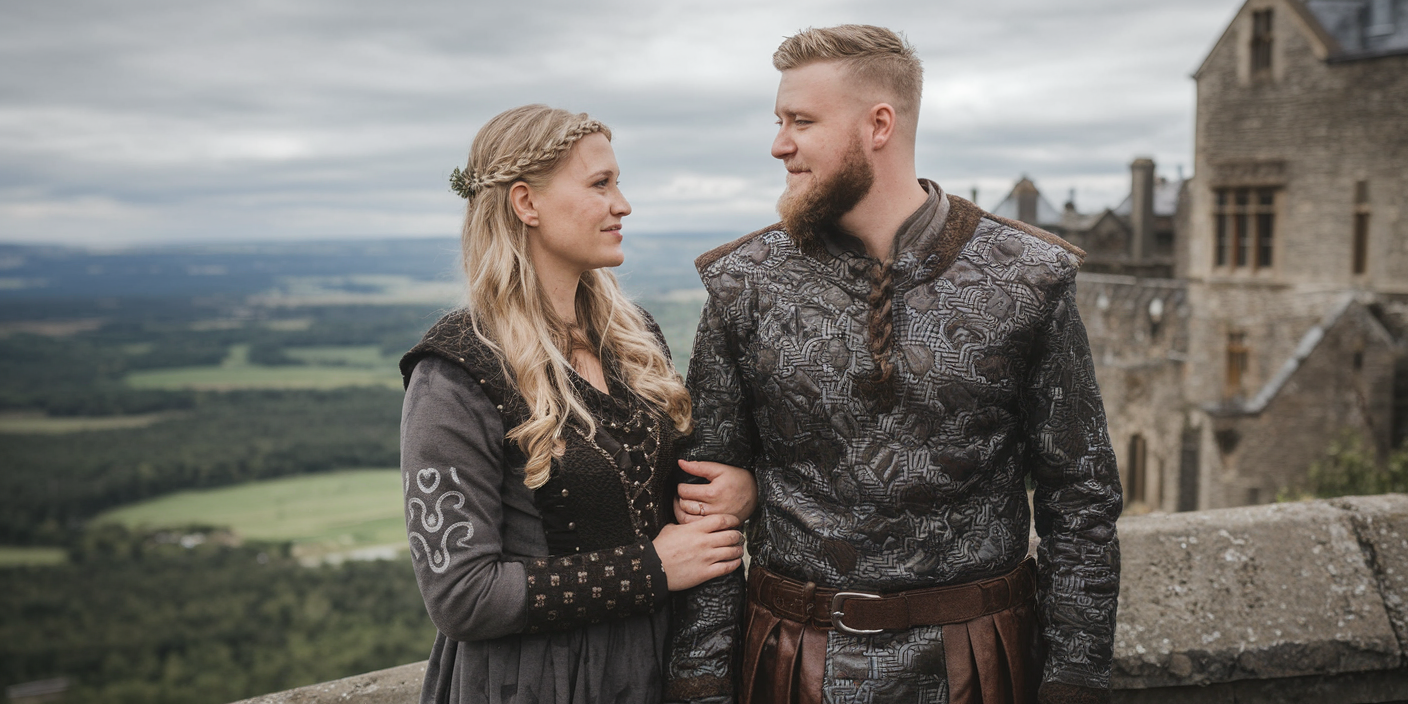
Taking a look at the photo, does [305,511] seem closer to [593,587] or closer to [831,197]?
[593,587]

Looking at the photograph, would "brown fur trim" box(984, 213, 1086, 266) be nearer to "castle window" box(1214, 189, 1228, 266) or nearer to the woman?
the woman

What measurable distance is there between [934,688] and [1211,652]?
3.31 ft

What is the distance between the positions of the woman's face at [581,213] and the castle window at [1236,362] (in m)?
20.4

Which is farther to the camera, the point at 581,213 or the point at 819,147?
the point at 581,213

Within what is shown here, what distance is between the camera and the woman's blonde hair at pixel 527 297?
2.41 meters

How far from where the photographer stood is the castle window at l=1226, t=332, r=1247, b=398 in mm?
20219

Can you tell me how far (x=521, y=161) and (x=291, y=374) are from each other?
8850cm

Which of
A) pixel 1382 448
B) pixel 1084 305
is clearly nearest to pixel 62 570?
pixel 1084 305

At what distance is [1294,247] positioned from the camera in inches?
744

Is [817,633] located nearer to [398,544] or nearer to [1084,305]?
[1084,305]

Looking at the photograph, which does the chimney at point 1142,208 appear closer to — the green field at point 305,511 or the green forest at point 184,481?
the green forest at point 184,481

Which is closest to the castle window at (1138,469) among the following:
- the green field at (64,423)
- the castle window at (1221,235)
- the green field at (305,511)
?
the castle window at (1221,235)

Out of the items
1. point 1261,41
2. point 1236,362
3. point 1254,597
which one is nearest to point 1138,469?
point 1236,362

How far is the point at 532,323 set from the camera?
2.53 meters
